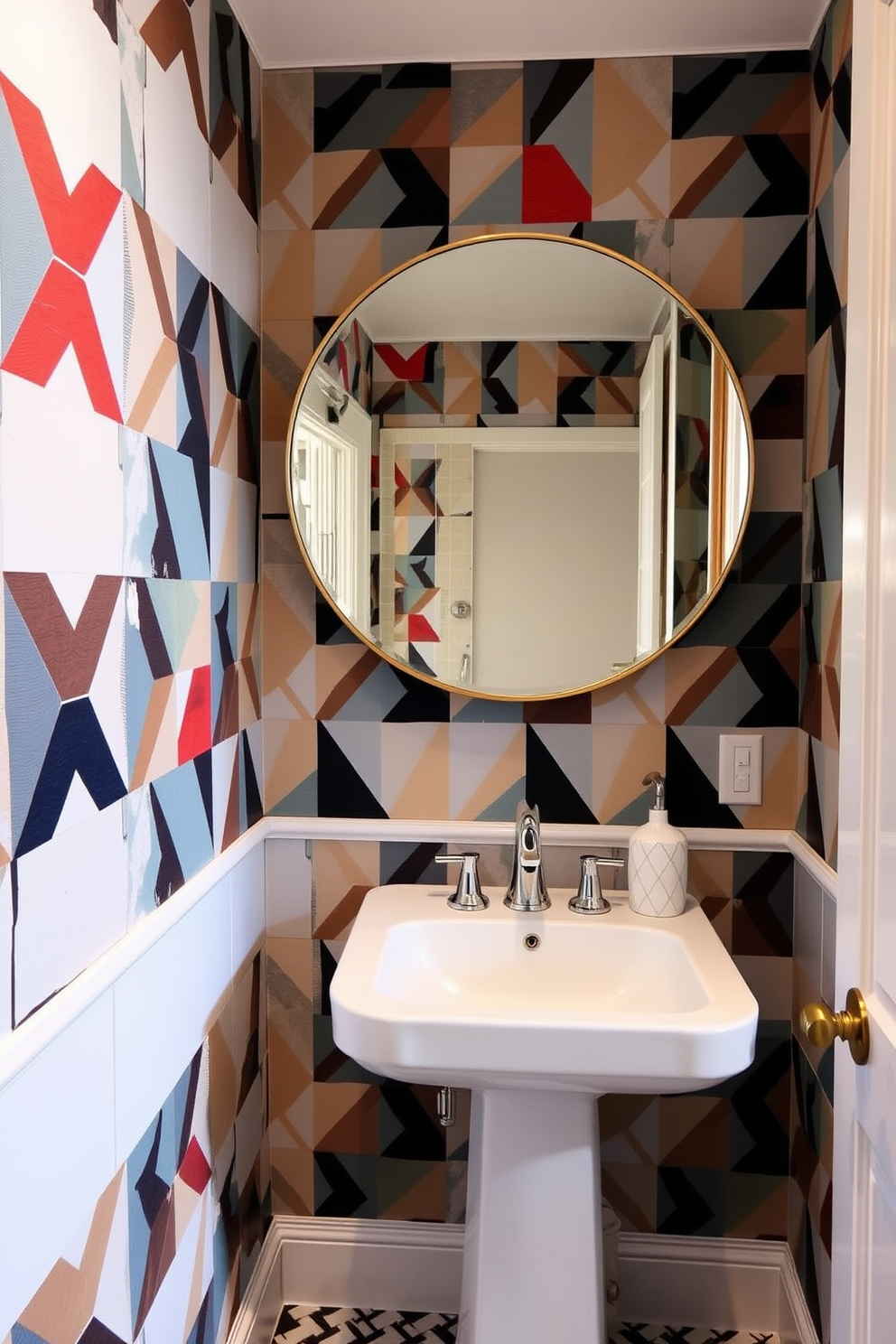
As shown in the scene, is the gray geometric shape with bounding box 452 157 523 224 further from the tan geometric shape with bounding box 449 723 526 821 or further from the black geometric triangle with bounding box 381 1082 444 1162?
the black geometric triangle with bounding box 381 1082 444 1162

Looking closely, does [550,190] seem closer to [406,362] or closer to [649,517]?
[406,362]

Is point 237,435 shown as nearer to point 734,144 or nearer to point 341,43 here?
point 341,43

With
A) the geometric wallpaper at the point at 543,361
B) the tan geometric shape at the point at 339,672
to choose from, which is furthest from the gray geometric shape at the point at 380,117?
the tan geometric shape at the point at 339,672

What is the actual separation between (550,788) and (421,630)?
0.37 metres

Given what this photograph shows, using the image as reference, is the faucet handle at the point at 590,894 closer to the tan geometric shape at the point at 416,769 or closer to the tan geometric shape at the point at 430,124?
the tan geometric shape at the point at 416,769

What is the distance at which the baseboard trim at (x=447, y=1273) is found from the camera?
1896 millimetres

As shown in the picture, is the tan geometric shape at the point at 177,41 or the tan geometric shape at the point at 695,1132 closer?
the tan geometric shape at the point at 177,41

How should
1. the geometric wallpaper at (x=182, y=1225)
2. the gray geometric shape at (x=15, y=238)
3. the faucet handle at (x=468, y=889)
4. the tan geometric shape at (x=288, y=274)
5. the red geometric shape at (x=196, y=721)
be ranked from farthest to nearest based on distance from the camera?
the tan geometric shape at (x=288, y=274)
the faucet handle at (x=468, y=889)
the red geometric shape at (x=196, y=721)
the geometric wallpaper at (x=182, y=1225)
the gray geometric shape at (x=15, y=238)

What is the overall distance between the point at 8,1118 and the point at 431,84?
1.73 meters

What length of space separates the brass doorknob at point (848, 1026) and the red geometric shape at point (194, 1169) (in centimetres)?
89

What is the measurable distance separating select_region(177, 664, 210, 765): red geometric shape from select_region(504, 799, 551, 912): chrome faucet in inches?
20.6

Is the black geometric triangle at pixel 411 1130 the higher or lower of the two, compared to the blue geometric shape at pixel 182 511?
lower

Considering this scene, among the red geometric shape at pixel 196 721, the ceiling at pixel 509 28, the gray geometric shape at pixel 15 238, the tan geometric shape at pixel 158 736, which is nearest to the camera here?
the gray geometric shape at pixel 15 238

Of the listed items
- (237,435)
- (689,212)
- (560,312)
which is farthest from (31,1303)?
(689,212)
